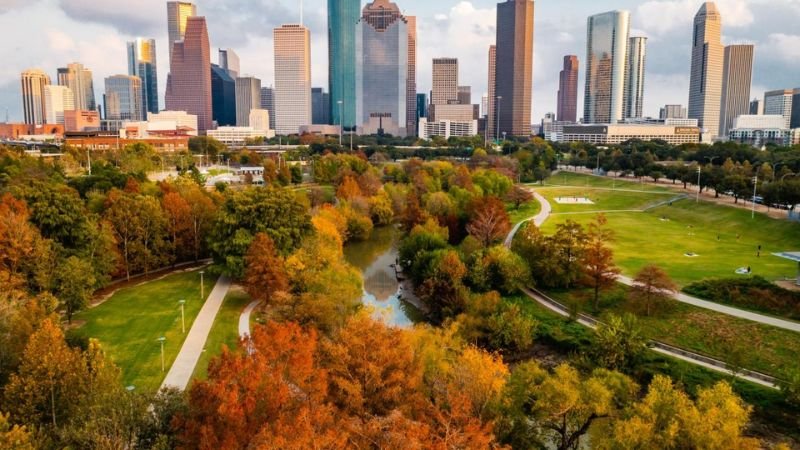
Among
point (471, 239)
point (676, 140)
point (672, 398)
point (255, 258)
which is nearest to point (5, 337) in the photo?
point (255, 258)

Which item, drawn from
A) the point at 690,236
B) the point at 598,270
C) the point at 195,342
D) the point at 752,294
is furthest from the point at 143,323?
the point at 690,236

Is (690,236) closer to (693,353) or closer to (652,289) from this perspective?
(652,289)

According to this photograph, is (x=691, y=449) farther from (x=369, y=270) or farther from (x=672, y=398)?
(x=369, y=270)

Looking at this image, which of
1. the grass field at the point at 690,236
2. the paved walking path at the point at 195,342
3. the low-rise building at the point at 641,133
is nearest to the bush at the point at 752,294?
the grass field at the point at 690,236

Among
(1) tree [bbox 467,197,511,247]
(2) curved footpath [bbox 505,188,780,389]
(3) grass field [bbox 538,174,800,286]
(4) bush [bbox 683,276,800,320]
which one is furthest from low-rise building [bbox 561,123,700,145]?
(2) curved footpath [bbox 505,188,780,389]

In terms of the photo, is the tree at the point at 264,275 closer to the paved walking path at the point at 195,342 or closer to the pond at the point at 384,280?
the paved walking path at the point at 195,342
